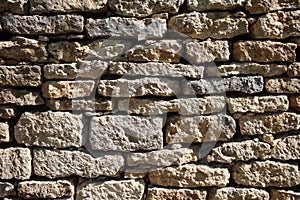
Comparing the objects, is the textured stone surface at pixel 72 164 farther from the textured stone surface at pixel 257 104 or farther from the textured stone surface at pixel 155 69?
the textured stone surface at pixel 257 104

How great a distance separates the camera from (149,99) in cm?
219

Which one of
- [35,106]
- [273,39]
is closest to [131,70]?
[35,106]

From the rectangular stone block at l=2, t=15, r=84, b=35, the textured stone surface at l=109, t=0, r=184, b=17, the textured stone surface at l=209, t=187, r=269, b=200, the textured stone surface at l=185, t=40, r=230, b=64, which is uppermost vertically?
the textured stone surface at l=109, t=0, r=184, b=17

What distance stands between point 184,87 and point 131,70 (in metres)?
0.33

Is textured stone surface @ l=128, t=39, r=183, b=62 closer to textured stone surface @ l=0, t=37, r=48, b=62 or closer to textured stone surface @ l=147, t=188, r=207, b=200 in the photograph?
textured stone surface @ l=0, t=37, r=48, b=62

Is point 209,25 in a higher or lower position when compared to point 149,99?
higher

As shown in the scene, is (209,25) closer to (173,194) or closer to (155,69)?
(155,69)

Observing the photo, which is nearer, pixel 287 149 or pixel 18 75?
pixel 18 75

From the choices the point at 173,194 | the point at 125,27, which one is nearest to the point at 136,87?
the point at 125,27

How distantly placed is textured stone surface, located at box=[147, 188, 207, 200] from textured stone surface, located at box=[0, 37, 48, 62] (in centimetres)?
102

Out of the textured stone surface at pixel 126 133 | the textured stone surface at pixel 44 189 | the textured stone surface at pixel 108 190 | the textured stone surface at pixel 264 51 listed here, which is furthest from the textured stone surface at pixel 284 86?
the textured stone surface at pixel 44 189

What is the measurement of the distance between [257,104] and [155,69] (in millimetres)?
642

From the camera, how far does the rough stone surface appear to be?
214 centimetres

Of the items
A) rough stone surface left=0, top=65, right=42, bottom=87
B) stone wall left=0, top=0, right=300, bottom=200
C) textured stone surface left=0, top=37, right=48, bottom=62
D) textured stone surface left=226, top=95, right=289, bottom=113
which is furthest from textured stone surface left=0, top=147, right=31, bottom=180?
textured stone surface left=226, top=95, right=289, bottom=113
